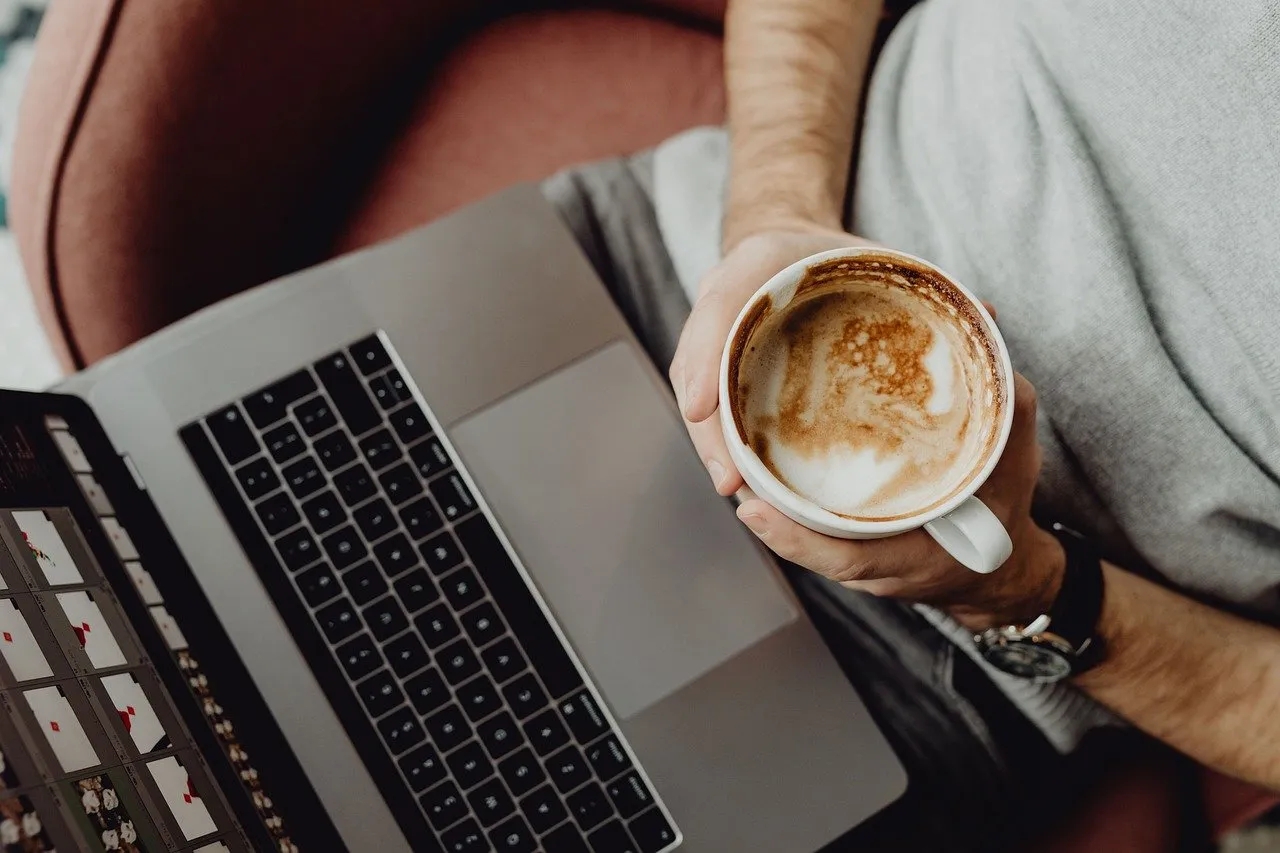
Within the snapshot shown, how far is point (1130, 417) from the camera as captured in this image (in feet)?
2.31

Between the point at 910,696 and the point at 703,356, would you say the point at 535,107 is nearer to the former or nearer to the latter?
the point at 703,356

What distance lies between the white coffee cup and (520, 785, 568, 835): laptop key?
0.34 m

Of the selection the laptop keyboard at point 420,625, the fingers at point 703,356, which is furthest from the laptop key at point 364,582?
the fingers at point 703,356

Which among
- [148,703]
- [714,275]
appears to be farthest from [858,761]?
[148,703]

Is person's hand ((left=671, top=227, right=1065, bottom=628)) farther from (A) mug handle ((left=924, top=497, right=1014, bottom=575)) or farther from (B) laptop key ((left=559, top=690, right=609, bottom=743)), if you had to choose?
(B) laptop key ((left=559, top=690, right=609, bottom=743))

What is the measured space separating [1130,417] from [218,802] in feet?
2.41

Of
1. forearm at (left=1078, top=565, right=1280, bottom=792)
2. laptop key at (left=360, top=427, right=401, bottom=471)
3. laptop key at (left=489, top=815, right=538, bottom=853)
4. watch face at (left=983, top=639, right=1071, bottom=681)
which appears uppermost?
laptop key at (left=360, top=427, right=401, bottom=471)

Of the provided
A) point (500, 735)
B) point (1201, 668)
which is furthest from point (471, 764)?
point (1201, 668)

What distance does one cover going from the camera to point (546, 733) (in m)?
0.76

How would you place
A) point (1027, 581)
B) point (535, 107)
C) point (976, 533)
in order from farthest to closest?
1. point (535, 107)
2. point (1027, 581)
3. point (976, 533)

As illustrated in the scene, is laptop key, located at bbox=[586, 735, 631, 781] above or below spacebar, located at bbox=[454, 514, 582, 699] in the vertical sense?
below

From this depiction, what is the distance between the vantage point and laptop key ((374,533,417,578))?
0.77 meters

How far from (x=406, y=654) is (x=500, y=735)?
10 centimetres

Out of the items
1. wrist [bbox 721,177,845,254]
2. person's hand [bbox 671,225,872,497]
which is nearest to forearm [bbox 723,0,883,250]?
wrist [bbox 721,177,845,254]
